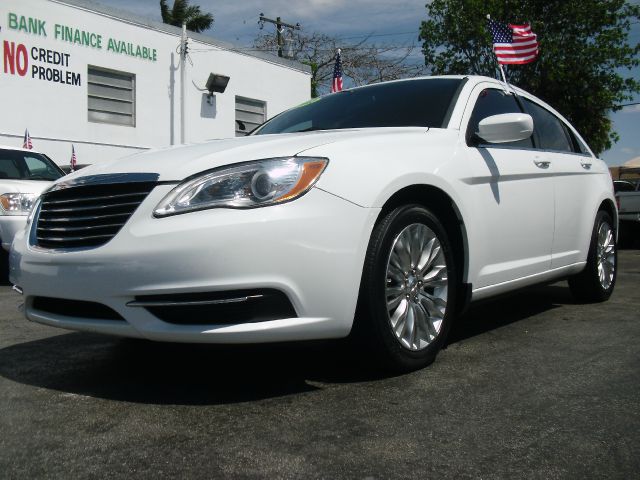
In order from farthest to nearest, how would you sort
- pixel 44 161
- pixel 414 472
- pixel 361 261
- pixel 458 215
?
1. pixel 44 161
2. pixel 458 215
3. pixel 361 261
4. pixel 414 472

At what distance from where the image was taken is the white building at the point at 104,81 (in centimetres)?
1361

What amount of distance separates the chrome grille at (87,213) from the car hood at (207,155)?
0.33 ft

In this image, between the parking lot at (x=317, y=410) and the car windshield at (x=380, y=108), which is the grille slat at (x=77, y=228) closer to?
the parking lot at (x=317, y=410)

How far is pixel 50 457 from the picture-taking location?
2.23 m

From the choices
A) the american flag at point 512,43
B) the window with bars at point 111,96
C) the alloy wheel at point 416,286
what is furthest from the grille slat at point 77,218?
the window with bars at point 111,96

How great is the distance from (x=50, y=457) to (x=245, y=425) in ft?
2.13

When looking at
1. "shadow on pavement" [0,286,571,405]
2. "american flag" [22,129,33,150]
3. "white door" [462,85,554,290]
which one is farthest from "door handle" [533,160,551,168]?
"american flag" [22,129,33,150]

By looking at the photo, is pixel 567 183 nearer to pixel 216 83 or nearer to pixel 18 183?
pixel 18 183

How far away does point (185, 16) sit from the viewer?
3128 cm

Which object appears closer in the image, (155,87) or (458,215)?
(458,215)

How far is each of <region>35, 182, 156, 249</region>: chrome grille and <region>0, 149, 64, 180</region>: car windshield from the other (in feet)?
16.6

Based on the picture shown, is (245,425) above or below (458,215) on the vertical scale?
below

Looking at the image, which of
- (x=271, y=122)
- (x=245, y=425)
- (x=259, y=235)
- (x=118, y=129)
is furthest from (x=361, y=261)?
(x=118, y=129)

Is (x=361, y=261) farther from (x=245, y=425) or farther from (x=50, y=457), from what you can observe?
(x=50, y=457)
